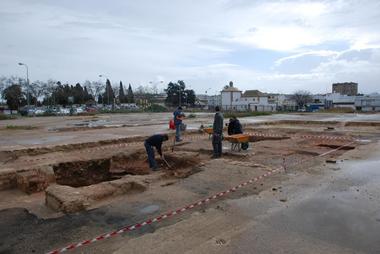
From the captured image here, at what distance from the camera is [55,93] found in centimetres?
8462

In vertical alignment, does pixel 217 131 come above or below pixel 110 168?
above

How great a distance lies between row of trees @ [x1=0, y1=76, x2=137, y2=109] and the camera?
73.6m

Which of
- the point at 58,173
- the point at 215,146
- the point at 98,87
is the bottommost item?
the point at 58,173

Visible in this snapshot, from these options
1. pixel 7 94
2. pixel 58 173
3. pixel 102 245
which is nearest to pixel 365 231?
pixel 102 245

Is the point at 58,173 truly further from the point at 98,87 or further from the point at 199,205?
the point at 98,87

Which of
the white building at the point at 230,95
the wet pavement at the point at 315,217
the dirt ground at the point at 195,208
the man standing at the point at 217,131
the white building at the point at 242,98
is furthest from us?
the white building at the point at 230,95

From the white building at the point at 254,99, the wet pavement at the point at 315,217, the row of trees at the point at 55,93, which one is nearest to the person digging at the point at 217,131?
the wet pavement at the point at 315,217

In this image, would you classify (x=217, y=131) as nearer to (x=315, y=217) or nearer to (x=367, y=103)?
(x=315, y=217)

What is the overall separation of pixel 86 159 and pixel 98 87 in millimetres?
98370

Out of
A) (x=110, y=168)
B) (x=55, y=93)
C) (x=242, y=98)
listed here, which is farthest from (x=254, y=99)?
(x=110, y=168)

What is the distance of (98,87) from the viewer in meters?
106

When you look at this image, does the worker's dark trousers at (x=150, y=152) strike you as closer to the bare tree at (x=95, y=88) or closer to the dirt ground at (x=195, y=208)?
the dirt ground at (x=195, y=208)

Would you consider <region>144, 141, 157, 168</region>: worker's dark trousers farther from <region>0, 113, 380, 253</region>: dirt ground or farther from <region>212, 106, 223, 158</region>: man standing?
<region>212, 106, 223, 158</region>: man standing

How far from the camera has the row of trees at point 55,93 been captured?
73.6 metres
